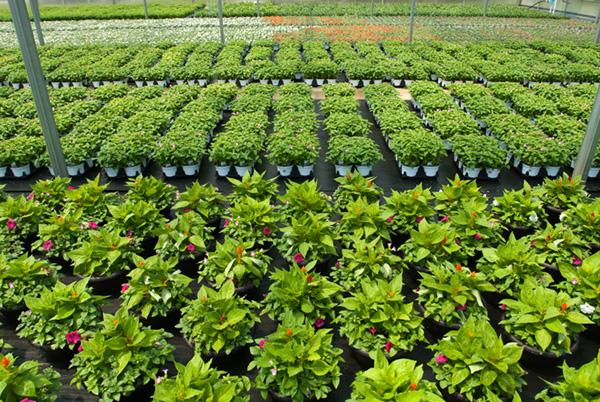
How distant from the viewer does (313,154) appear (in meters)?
6.96

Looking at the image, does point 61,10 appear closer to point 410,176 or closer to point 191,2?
point 191,2

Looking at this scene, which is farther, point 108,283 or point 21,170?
point 21,170

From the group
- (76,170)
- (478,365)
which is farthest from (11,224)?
(478,365)

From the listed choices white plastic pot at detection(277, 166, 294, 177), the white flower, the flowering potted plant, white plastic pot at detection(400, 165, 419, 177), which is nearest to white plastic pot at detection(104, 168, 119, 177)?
white plastic pot at detection(277, 166, 294, 177)

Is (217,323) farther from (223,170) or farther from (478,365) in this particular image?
(223,170)

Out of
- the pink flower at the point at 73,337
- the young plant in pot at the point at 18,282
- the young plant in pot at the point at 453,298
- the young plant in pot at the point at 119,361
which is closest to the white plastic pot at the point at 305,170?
the young plant in pot at the point at 453,298

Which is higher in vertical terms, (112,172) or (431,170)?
(112,172)

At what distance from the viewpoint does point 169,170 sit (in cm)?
720

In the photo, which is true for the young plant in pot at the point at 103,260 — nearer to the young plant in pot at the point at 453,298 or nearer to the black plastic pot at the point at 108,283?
the black plastic pot at the point at 108,283

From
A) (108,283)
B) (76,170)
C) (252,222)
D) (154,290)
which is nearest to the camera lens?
(154,290)

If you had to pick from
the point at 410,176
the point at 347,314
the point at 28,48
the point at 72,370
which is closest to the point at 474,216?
the point at 347,314

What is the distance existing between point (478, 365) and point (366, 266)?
1.41 meters

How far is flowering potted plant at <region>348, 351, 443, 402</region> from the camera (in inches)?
107

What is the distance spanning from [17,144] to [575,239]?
8.47 meters
